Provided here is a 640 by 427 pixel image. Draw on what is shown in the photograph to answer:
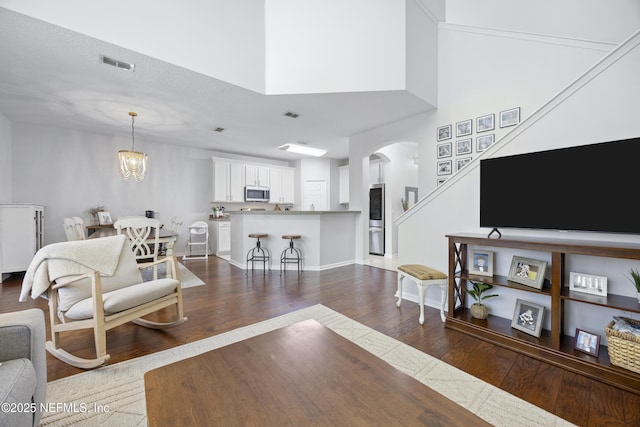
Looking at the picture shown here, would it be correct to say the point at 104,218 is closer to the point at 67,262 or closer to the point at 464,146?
the point at 67,262

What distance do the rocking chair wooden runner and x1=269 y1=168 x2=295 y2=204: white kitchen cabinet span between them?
5755 mm

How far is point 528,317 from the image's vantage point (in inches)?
85.1

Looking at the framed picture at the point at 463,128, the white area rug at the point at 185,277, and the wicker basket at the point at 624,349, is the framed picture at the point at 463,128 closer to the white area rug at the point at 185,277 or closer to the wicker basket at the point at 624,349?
the wicker basket at the point at 624,349

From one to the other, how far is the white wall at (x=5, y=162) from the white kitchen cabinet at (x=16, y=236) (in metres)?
0.51

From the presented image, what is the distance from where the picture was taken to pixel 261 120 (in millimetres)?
4707

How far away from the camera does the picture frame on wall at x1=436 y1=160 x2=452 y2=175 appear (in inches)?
154

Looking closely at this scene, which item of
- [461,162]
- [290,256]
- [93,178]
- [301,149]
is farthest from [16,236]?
[461,162]

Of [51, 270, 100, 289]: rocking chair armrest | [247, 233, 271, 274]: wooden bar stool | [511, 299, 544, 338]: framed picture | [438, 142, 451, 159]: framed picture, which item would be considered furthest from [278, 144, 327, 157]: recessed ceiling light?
[511, 299, 544, 338]: framed picture

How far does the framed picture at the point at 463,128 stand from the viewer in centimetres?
370

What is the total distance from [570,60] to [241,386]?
14.7ft

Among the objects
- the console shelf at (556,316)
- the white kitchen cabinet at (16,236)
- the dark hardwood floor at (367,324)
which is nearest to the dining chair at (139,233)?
the dark hardwood floor at (367,324)

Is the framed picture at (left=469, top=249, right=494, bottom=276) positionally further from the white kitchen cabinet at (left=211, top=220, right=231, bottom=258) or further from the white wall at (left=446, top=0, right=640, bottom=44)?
the white kitchen cabinet at (left=211, top=220, right=231, bottom=258)

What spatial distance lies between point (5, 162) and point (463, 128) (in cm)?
762

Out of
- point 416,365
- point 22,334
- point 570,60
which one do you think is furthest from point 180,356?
point 570,60
